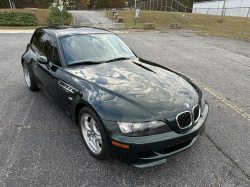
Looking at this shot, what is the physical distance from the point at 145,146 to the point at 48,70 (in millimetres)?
2227

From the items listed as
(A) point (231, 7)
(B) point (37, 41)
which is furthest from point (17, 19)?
(A) point (231, 7)

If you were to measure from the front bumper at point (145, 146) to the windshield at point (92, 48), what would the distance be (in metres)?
1.51

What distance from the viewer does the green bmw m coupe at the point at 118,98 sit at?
2.00 meters

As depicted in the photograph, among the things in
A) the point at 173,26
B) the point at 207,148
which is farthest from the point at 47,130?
the point at 173,26

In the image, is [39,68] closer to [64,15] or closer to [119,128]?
[119,128]

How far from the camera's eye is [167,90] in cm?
246

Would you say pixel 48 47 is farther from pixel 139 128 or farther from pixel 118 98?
pixel 139 128

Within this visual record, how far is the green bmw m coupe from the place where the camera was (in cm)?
200

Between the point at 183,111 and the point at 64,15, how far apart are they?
26.6m

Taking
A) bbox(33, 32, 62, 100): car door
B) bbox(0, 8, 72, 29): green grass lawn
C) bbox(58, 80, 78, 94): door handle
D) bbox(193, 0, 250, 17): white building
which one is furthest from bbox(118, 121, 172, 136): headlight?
bbox(193, 0, 250, 17): white building

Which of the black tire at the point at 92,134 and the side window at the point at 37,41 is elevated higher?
the side window at the point at 37,41

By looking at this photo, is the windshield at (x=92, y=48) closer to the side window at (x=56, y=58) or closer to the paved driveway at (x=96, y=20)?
the side window at (x=56, y=58)

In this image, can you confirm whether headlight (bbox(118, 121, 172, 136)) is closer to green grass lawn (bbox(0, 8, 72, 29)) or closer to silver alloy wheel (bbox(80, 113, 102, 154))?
silver alloy wheel (bbox(80, 113, 102, 154))

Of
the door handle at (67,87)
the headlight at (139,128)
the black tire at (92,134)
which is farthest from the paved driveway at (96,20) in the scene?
the headlight at (139,128)
